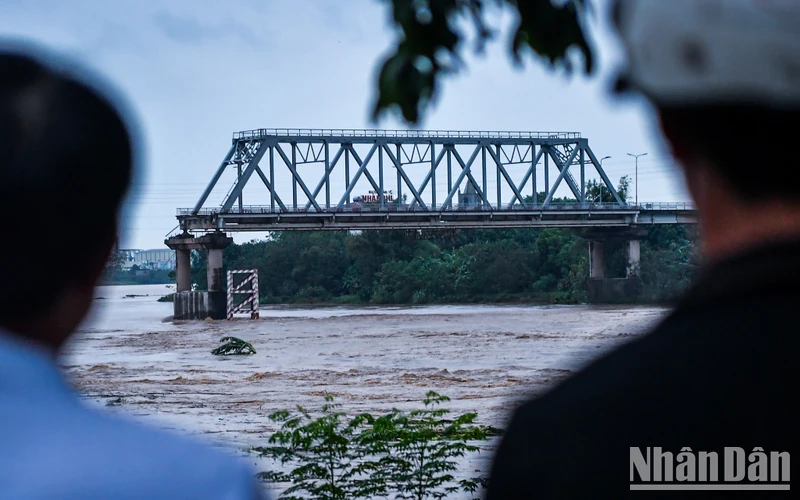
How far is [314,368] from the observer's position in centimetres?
2677

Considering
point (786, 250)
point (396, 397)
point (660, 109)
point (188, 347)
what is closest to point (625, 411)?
point (786, 250)

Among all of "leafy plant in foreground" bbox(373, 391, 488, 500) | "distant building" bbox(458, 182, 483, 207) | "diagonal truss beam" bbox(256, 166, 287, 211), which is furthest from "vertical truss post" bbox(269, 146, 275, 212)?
"leafy plant in foreground" bbox(373, 391, 488, 500)

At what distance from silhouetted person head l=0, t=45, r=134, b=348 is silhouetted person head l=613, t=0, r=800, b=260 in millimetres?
725

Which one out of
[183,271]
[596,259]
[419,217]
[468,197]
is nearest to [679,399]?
[183,271]

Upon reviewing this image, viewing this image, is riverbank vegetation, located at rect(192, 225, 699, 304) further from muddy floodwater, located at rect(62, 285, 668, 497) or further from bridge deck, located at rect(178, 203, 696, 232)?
muddy floodwater, located at rect(62, 285, 668, 497)

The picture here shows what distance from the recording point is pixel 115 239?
1543 mm

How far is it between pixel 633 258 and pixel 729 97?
71533 millimetres

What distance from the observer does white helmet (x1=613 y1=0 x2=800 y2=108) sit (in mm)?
1083

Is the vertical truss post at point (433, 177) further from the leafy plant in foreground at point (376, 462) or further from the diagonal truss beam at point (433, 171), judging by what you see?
the leafy plant in foreground at point (376, 462)

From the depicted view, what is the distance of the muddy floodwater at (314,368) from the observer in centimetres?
1702

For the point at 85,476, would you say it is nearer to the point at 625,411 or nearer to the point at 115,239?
the point at 115,239

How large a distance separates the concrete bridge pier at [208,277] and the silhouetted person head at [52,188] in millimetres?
58096

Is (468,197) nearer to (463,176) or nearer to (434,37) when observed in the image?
(463,176)

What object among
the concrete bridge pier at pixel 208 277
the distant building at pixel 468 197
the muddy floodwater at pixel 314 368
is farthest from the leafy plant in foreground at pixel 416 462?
the distant building at pixel 468 197
